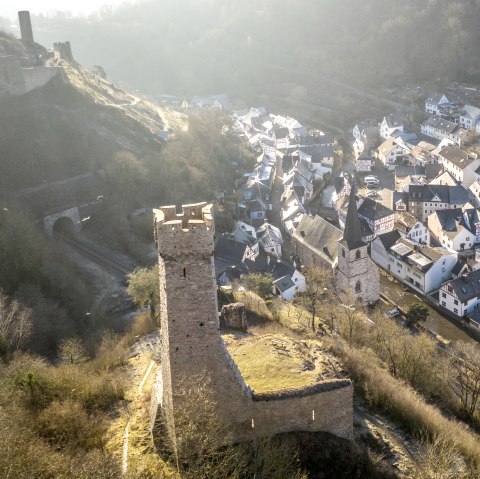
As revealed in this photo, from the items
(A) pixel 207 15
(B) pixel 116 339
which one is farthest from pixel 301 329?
(A) pixel 207 15

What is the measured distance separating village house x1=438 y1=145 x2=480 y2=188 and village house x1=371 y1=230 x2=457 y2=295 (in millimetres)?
14426

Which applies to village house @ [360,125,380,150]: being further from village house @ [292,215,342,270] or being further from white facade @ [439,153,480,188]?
village house @ [292,215,342,270]

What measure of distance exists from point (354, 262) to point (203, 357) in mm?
21932

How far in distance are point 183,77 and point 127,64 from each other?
10.8 m

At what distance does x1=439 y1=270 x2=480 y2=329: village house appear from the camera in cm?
3388

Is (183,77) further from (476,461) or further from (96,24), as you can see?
(476,461)

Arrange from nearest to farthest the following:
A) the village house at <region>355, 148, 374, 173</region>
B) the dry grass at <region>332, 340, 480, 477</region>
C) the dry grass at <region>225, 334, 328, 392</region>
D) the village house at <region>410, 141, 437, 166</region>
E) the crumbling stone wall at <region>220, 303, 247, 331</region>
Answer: the dry grass at <region>225, 334, 328, 392</region> → the dry grass at <region>332, 340, 480, 477</region> → the crumbling stone wall at <region>220, 303, 247, 331</region> → the village house at <region>410, 141, 437, 166</region> → the village house at <region>355, 148, 374, 173</region>

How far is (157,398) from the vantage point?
A: 14281 mm

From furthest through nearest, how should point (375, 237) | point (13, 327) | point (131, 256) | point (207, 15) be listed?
point (207, 15), point (375, 237), point (131, 256), point (13, 327)

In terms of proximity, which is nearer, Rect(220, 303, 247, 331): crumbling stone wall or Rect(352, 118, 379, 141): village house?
Rect(220, 303, 247, 331): crumbling stone wall

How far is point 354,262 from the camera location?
3316 centimetres

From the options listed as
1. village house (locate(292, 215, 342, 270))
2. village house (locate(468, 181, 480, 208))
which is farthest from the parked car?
village house (locate(468, 181, 480, 208))

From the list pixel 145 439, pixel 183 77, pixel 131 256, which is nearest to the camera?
pixel 145 439

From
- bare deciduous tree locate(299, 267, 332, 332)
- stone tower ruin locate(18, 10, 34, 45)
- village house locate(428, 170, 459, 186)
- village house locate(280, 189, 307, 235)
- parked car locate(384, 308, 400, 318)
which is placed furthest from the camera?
stone tower ruin locate(18, 10, 34, 45)
